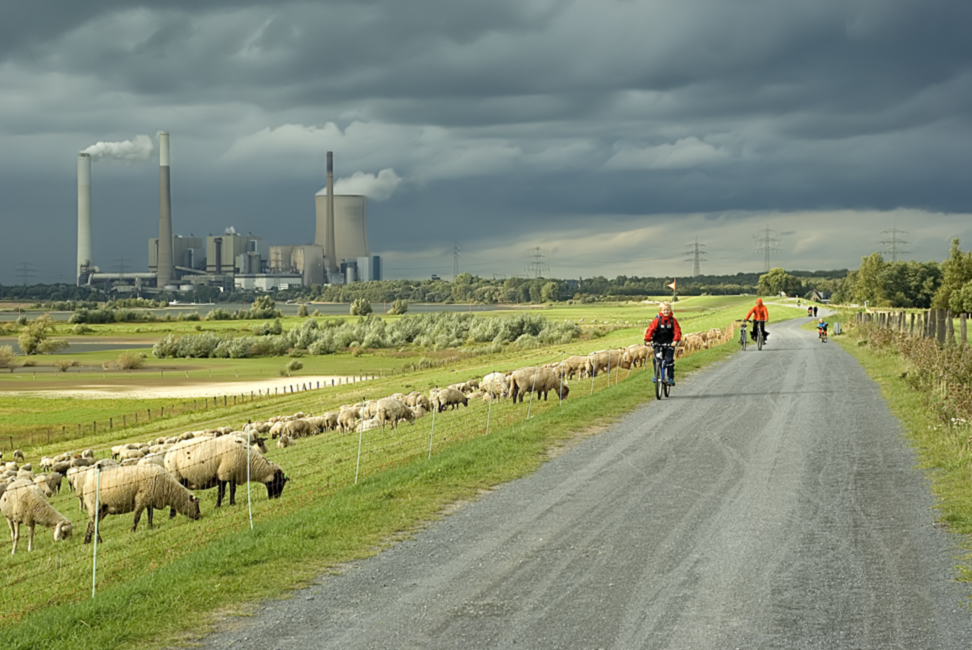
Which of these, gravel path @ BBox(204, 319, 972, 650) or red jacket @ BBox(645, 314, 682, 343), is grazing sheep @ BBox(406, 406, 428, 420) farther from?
gravel path @ BBox(204, 319, 972, 650)

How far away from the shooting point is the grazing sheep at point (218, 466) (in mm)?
17859

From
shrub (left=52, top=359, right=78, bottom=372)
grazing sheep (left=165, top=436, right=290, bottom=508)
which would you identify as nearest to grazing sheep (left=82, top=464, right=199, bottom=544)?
grazing sheep (left=165, top=436, right=290, bottom=508)

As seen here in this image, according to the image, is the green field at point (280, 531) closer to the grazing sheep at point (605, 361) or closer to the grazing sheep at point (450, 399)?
the grazing sheep at point (450, 399)

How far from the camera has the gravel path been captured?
762 centimetres

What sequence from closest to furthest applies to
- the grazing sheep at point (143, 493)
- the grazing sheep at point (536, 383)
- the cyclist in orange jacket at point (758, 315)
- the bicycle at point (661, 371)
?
the grazing sheep at point (143, 493) < the bicycle at point (661, 371) < the grazing sheep at point (536, 383) < the cyclist in orange jacket at point (758, 315)

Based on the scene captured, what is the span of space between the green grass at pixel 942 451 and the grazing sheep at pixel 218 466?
37.7ft

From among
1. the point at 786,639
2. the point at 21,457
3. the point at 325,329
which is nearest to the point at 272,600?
the point at 786,639

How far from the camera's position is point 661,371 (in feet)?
83.8

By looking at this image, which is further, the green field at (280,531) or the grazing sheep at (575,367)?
the grazing sheep at (575,367)

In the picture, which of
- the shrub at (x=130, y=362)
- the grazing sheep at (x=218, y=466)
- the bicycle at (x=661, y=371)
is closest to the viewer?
the grazing sheep at (x=218, y=466)

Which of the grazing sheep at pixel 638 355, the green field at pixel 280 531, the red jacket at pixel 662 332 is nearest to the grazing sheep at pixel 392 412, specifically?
the green field at pixel 280 531

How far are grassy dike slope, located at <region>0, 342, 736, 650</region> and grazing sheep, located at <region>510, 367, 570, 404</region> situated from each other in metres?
10.8

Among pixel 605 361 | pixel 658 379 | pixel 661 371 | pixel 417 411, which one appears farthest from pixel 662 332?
pixel 605 361

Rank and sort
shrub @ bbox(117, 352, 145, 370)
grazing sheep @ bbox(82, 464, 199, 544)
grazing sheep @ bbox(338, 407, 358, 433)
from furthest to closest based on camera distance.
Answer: shrub @ bbox(117, 352, 145, 370) → grazing sheep @ bbox(338, 407, 358, 433) → grazing sheep @ bbox(82, 464, 199, 544)
